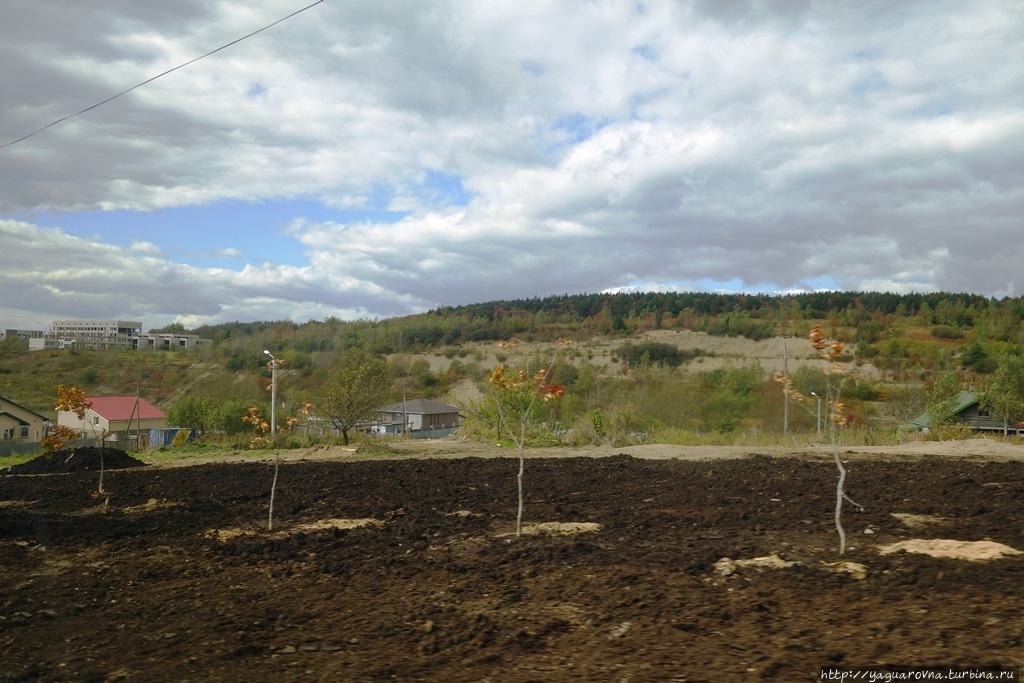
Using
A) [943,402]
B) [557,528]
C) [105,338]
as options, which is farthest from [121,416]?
[105,338]

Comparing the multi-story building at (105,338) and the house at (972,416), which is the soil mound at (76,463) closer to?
the house at (972,416)

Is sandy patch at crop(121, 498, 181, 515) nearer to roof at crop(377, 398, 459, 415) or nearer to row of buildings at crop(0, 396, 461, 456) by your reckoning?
row of buildings at crop(0, 396, 461, 456)

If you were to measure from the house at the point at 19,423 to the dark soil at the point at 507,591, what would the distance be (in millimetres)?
27913

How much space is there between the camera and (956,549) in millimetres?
5453

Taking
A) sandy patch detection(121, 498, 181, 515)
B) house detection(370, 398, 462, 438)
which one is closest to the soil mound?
sandy patch detection(121, 498, 181, 515)

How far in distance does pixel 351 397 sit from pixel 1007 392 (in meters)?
27.1

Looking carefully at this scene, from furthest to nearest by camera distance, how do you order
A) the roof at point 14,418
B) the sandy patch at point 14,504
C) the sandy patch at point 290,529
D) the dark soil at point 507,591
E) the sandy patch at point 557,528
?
the roof at point 14,418 < the sandy patch at point 14,504 < the sandy patch at point 290,529 < the sandy patch at point 557,528 < the dark soil at point 507,591

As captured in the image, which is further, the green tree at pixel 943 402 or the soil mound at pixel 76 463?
the green tree at pixel 943 402

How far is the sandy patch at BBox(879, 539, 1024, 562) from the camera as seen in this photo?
5277mm

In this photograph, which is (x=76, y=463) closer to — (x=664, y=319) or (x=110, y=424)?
(x=110, y=424)

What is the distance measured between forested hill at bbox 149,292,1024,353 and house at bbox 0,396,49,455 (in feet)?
107

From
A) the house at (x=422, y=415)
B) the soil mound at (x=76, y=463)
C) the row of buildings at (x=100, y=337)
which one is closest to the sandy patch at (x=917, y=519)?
the soil mound at (x=76, y=463)

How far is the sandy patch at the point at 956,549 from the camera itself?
5.28 metres

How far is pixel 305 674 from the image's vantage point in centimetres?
371
